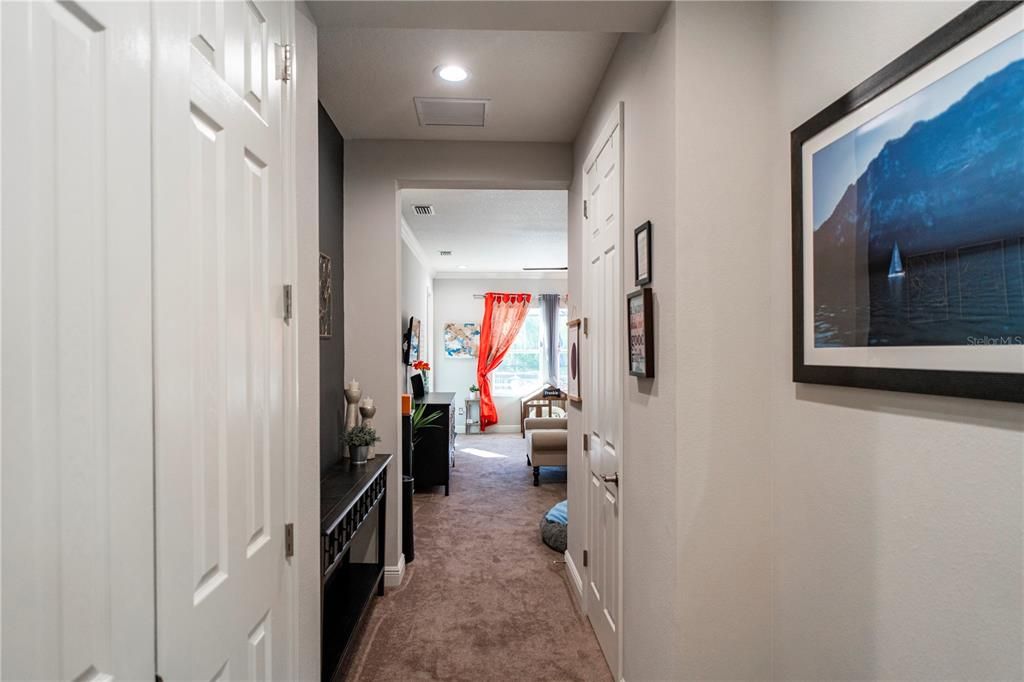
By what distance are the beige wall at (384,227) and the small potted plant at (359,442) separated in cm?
32

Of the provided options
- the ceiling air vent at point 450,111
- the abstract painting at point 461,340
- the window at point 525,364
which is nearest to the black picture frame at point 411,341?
the abstract painting at point 461,340

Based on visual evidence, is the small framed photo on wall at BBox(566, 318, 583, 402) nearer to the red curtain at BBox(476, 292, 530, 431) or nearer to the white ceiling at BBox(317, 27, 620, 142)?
the white ceiling at BBox(317, 27, 620, 142)

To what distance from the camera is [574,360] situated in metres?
3.34

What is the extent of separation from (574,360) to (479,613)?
1.50 meters

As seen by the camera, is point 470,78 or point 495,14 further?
point 470,78

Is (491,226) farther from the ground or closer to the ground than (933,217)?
farther from the ground

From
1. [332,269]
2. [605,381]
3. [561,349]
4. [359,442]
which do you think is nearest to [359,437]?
[359,442]

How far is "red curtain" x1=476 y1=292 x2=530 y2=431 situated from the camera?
9.43m

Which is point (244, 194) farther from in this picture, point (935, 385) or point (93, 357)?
point (935, 385)

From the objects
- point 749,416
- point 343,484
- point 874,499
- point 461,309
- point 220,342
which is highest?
point 461,309

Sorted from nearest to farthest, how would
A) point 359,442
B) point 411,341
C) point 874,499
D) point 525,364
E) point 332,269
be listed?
1. point 874,499
2. point 359,442
3. point 332,269
4. point 411,341
5. point 525,364

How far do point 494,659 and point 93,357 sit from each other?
2322mm

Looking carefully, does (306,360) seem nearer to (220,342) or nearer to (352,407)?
(220,342)

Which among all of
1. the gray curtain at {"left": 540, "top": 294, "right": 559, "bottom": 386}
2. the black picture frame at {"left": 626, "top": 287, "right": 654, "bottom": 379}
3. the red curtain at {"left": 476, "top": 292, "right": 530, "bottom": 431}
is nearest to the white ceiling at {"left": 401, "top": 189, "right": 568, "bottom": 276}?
the red curtain at {"left": 476, "top": 292, "right": 530, "bottom": 431}
